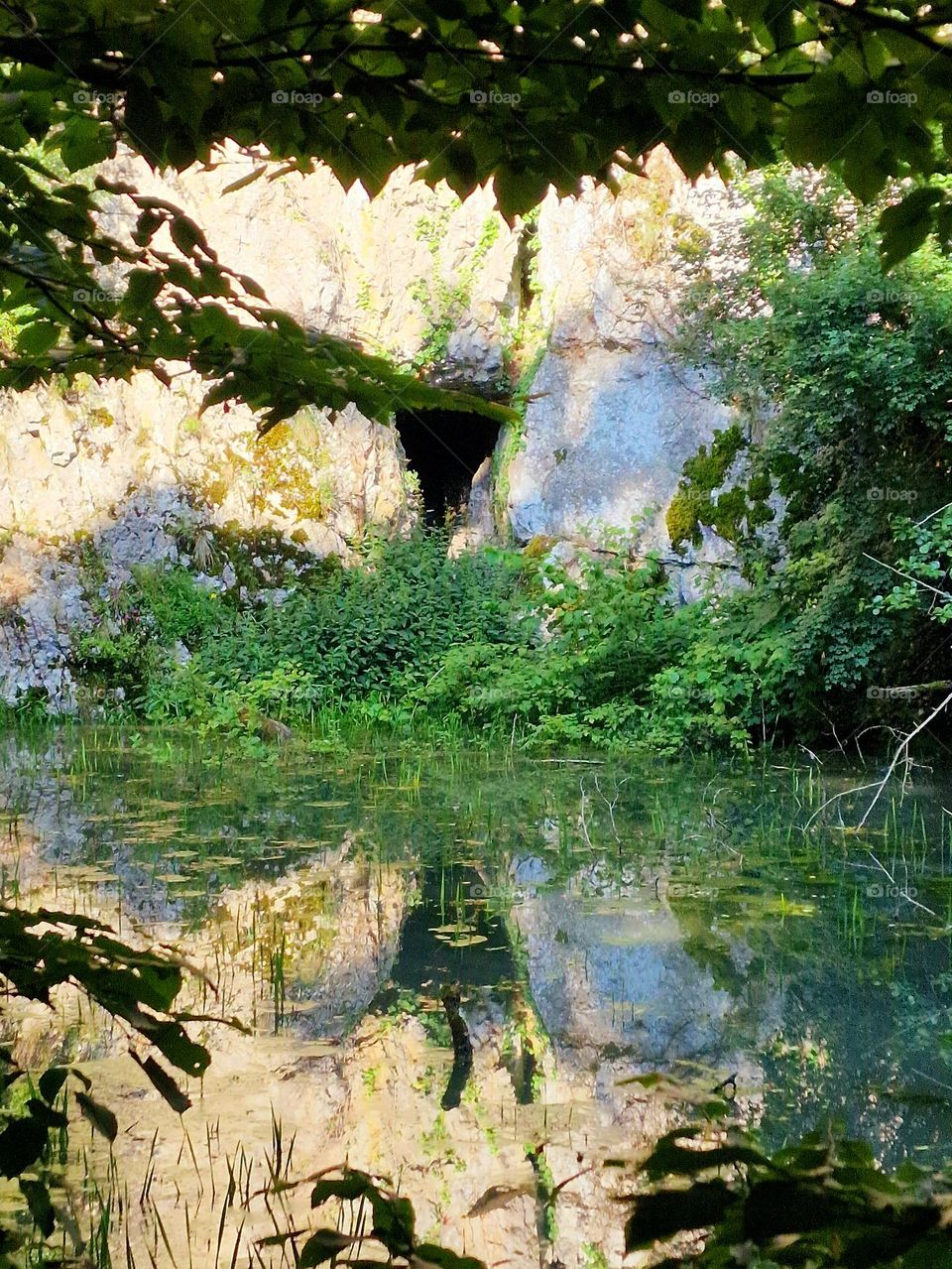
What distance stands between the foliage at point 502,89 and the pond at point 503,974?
112 centimetres

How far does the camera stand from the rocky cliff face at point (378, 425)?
11.7 m

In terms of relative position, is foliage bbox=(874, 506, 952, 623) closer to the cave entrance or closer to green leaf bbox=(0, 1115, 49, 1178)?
green leaf bbox=(0, 1115, 49, 1178)

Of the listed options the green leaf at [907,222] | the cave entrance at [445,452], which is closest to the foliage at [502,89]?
the green leaf at [907,222]

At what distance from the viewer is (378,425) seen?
12484mm

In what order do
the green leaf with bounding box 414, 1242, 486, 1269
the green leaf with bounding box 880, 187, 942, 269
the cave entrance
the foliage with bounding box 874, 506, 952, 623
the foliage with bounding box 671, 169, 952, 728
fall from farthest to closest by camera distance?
1. the cave entrance
2. the foliage with bounding box 671, 169, 952, 728
3. the foliage with bounding box 874, 506, 952, 623
4. the green leaf with bounding box 880, 187, 942, 269
5. the green leaf with bounding box 414, 1242, 486, 1269

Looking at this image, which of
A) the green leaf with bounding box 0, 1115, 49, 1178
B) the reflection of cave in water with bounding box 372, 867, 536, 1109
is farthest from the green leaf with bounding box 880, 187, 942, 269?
the reflection of cave in water with bounding box 372, 867, 536, 1109

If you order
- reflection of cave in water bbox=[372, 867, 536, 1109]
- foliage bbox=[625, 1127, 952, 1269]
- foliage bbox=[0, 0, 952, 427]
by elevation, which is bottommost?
reflection of cave in water bbox=[372, 867, 536, 1109]

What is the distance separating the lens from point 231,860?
5.22 meters

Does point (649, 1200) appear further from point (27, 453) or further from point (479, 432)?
point (479, 432)

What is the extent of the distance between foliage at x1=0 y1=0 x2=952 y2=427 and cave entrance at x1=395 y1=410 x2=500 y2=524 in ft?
39.5

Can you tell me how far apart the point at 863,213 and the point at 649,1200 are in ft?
28.5

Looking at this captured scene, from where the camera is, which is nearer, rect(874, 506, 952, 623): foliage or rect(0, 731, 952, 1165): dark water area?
rect(0, 731, 952, 1165): dark water area

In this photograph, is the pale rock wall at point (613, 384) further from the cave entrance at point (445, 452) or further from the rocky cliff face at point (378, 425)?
the cave entrance at point (445, 452)

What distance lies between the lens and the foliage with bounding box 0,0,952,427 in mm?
1377
